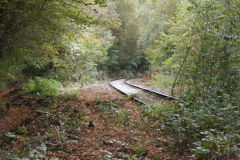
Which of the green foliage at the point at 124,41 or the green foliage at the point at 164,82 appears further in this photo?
the green foliage at the point at 124,41

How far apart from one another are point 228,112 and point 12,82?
14.4 metres

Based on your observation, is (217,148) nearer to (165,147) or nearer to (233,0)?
(165,147)

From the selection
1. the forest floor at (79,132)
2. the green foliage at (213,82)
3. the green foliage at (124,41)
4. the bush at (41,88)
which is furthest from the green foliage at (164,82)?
the green foliage at (124,41)

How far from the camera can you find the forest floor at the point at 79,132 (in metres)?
5.17

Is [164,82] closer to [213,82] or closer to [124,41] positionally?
[213,82]

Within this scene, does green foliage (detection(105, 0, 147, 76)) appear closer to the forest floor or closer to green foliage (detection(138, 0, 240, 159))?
the forest floor

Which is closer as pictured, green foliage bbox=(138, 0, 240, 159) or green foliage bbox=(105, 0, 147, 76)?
green foliage bbox=(138, 0, 240, 159)

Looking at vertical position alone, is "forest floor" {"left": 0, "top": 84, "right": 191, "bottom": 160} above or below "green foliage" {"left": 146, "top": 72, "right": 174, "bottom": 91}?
above

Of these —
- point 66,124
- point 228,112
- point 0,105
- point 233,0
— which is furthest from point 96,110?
point 233,0

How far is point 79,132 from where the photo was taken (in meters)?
7.03

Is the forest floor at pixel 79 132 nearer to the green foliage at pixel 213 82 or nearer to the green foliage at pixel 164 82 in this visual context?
the green foliage at pixel 213 82

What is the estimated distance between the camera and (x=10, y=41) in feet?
23.5

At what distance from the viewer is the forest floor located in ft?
17.0

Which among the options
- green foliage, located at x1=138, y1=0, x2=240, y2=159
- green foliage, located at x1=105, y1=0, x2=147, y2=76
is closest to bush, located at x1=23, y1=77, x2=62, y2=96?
green foliage, located at x1=138, y1=0, x2=240, y2=159
